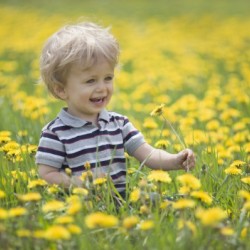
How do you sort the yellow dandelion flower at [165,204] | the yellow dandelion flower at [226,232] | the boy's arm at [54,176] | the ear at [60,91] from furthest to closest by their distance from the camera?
the ear at [60,91], the boy's arm at [54,176], the yellow dandelion flower at [165,204], the yellow dandelion flower at [226,232]

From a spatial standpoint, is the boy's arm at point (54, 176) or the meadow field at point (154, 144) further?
the boy's arm at point (54, 176)

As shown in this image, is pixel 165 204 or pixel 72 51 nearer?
pixel 165 204

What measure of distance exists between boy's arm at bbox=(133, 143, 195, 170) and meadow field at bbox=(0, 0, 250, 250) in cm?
9

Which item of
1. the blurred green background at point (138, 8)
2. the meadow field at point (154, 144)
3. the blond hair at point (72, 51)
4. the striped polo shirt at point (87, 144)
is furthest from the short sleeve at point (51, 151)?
the blurred green background at point (138, 8)

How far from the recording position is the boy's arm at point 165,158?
8.58 feet

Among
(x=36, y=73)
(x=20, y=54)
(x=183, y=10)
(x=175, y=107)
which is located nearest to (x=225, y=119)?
(x=175, y=107)

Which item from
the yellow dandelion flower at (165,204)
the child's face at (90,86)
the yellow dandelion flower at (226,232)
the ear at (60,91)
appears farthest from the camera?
the ear at (60,91)

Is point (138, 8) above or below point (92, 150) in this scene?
above

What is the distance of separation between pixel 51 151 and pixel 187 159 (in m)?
0.58

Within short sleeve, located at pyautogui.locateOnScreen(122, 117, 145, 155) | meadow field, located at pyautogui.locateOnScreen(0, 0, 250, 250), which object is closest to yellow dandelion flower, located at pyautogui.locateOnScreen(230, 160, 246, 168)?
meadow field, located at pyautogui.locateOnScreen(0, 0, 250, 250)

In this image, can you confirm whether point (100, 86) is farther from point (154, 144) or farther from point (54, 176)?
point (154, 144)

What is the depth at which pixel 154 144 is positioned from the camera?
323cm

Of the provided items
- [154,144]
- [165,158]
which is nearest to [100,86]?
[165,158]

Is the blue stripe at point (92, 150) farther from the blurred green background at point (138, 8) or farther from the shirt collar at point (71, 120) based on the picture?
the blurred green background at point (138, 8)
